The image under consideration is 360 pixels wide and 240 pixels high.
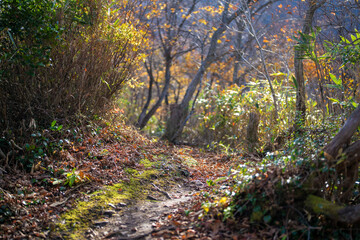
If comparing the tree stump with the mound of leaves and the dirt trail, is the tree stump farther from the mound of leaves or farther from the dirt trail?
the mound of leaves

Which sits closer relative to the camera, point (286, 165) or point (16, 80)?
point (286, 165)

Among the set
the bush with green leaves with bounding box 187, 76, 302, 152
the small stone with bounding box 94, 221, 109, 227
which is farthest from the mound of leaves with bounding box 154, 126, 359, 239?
the bush with green leaves with bounding box 187, 76, 302, 152

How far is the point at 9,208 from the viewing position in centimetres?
317

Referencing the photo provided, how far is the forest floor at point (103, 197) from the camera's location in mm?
3105

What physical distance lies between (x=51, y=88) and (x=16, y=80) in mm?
534

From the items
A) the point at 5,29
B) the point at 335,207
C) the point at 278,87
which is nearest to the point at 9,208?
the point at 5,29

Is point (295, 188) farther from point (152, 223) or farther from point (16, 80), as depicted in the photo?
point (16, 80)

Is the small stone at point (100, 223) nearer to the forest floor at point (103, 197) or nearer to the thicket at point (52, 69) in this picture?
the forest floor at point (103, 197)

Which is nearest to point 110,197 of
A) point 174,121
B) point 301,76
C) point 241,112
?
point 301,76

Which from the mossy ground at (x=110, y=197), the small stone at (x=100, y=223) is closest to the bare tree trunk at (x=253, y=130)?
the mossy ground at (x=110, y=197)

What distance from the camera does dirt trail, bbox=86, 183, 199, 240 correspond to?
317cm

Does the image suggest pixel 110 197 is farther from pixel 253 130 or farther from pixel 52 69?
pixel 253 130

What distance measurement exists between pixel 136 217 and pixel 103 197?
1.83 ft

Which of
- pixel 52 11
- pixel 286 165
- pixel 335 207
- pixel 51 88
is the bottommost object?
pixel 335 207
